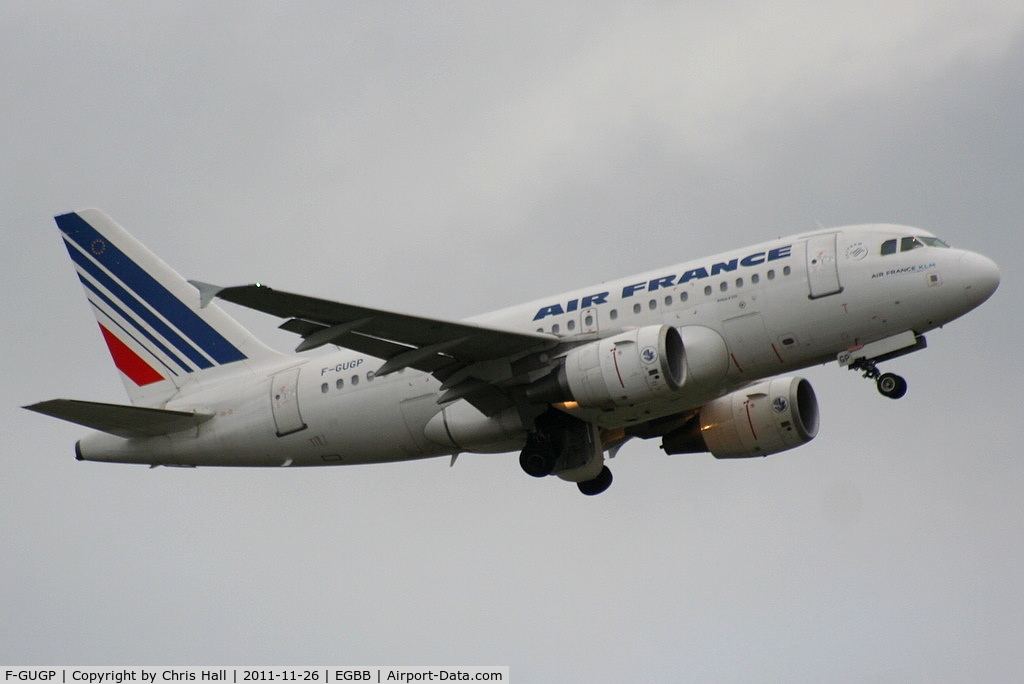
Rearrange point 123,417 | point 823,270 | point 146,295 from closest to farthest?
point 823,270, point 123,417, point 146,295

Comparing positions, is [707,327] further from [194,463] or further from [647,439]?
[194,463]

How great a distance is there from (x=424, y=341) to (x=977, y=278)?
11925mm

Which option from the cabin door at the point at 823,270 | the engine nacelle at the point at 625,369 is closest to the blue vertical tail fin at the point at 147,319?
the engine nacelle at the point at 625,369

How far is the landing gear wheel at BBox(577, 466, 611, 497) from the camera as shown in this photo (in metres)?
39.5

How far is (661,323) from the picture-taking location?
34.1 meters

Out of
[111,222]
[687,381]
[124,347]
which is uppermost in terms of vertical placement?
[111,222]

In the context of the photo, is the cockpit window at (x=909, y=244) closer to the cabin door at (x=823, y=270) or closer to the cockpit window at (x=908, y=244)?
the cockpit window at (x=908, y=244)

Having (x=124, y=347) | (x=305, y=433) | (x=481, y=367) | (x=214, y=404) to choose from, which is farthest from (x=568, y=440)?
(x=124, y=347)

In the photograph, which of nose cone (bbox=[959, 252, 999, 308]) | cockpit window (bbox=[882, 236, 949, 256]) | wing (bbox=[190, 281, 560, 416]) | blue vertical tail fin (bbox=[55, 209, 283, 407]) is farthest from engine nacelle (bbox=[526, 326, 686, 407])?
blue vertical tail fin (bbox=[55, 209, 283, 407])

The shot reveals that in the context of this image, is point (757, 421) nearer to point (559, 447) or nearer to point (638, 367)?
point (559, 447)

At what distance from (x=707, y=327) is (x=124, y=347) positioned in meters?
16.5

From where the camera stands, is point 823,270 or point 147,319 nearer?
point 823,270

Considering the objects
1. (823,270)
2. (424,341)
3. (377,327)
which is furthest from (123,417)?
(823,270)

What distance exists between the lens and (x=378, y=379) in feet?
119
